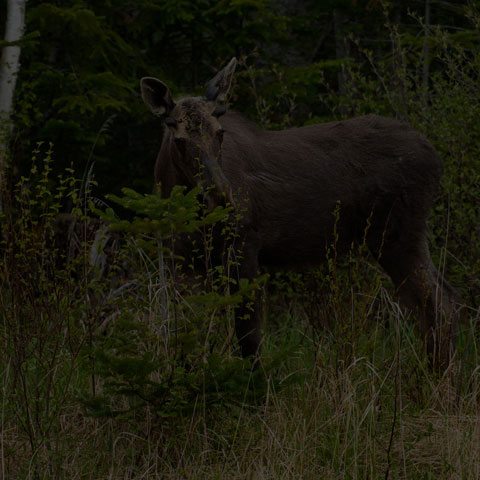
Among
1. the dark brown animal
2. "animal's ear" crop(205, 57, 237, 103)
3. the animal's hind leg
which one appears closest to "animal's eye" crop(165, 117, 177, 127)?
"animal's ear" crop(205, 57, 237, 103)

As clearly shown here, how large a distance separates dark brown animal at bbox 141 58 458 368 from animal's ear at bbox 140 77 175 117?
64 centimetres

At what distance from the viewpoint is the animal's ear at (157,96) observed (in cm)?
496

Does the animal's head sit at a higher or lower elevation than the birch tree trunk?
lower

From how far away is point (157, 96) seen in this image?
5.00m

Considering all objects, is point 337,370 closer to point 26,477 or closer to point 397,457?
point 397,457

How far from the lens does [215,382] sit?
12.9 feet

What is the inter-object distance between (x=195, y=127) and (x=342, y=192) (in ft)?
6.46

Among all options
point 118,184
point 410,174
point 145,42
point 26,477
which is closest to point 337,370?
point 26,477

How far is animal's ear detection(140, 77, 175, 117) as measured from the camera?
496 centimetres

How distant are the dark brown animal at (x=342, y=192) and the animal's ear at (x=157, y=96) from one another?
25.2 inches

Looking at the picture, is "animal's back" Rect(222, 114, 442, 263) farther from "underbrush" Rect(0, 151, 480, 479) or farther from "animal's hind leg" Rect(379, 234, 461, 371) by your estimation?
"underbrush" Rect(0, 151, 480, 479)

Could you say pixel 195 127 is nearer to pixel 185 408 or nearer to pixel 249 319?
pixel 249 319

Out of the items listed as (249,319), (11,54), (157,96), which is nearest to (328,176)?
(249,319)

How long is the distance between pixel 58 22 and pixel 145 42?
2.12 metres
